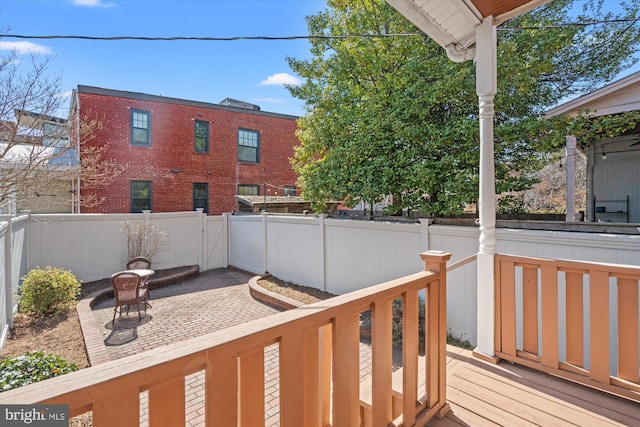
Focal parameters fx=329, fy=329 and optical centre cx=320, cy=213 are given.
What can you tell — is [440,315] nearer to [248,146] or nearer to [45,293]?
[45,293]

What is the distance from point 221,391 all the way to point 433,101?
17.0ft

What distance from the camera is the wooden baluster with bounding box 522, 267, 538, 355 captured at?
2658 mm

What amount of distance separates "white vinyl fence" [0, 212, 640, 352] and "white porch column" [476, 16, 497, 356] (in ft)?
5.26

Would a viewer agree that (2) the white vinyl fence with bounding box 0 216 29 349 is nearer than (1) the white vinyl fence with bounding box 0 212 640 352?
No

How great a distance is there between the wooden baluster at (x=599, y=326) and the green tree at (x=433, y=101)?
2.80 meters

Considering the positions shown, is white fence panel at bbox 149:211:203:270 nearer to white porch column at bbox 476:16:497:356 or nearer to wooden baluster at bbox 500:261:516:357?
white porch column at bbox 476:16:497:356

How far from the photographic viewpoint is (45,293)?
18.3 ft

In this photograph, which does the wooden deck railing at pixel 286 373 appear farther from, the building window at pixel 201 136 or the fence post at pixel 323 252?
the building window at pixel 201 136

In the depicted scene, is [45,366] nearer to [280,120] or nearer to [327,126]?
[327,126]

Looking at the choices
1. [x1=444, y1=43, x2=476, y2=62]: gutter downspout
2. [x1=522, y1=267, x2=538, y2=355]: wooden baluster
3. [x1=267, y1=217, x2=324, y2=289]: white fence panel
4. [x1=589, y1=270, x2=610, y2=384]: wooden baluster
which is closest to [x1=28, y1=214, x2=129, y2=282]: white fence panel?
[x1=267, y1=217, x2=324, y2=289]: white fence panel

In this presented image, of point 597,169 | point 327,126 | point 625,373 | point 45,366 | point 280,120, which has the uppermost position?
point 280,120

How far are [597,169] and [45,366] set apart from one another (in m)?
10.4

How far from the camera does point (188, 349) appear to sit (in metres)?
1.03

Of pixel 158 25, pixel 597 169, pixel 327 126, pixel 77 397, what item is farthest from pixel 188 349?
pixel 597 169
